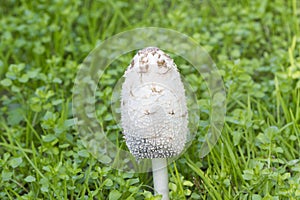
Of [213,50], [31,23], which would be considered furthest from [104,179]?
[31,23]

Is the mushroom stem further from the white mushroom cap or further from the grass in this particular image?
the white mushroom cap

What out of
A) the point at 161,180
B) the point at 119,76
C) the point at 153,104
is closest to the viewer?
the point at 153,104

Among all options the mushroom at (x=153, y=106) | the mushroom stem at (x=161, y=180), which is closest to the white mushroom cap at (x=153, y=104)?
the mushroom at (x=153, y=106)

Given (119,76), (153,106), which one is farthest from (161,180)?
(119,76)

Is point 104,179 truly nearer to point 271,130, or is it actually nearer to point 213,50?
point 271,130

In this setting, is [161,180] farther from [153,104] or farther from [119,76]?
[119,76]

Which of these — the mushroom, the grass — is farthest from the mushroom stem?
the mushroom
